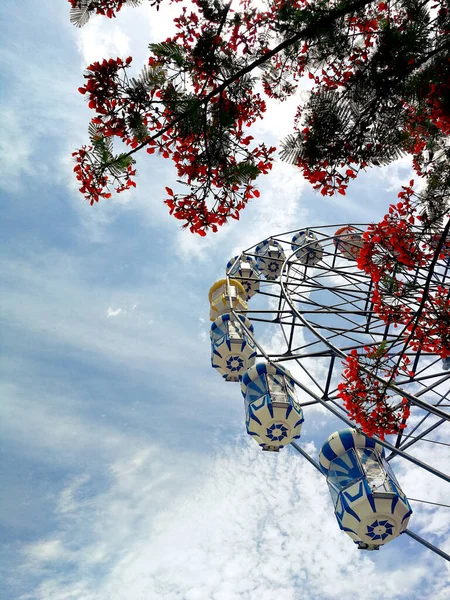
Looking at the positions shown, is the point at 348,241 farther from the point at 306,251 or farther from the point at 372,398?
the point at 372,398

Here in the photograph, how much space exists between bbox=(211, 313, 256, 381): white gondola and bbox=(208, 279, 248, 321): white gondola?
109 cm

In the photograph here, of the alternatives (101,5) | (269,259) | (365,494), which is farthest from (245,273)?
→ (101,5)

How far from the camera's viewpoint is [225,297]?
52.3 feet

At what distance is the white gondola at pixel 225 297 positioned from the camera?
15.7 m

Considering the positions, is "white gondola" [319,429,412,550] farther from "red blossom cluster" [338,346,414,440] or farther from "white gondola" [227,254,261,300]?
"white gondola" [227,254,261,300]

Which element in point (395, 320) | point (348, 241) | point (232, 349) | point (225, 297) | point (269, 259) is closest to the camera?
point (395, 320)

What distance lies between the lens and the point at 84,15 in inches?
184

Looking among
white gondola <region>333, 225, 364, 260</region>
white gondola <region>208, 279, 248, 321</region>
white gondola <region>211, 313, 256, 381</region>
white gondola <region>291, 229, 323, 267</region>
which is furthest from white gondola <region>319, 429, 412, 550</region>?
white gondola <region>291, 229, 323, 267</region>

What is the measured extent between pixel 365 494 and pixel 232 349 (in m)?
6.87

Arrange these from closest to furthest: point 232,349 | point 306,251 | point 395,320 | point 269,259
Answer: point 395,320 → point 232,349 → point 306,251 → point 269,259

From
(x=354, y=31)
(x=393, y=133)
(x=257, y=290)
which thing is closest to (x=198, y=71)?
(x=354, y=31)

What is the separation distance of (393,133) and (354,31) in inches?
55.1

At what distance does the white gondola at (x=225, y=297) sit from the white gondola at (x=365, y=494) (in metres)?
7.36

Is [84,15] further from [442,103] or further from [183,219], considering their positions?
[442,103]
